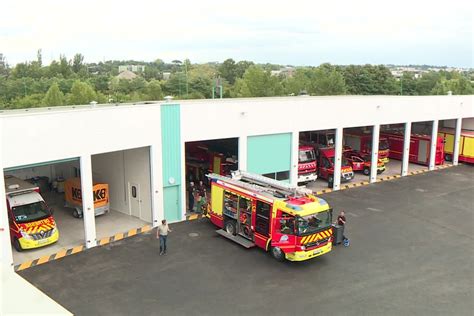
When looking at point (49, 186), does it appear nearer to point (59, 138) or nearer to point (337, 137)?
point (59, 138)


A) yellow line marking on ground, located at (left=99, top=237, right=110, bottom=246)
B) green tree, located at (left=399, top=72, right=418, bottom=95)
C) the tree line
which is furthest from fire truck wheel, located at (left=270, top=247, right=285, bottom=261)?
green tree, located at (left=399, top=72, right=418, bottom=95)

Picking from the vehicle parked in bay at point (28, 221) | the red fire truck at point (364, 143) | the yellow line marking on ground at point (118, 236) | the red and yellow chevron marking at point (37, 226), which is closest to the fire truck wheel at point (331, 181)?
the red fire truck at point (364, 143)

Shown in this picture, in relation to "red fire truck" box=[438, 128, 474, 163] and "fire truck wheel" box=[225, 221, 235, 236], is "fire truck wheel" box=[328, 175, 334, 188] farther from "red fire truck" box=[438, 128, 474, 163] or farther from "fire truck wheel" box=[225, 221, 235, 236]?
"red fire truck" box=[438, 128, 474, 163]

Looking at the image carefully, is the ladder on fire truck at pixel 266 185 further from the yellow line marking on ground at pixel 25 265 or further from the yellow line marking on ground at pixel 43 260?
the yellow line marking on ground at pixel 25 265

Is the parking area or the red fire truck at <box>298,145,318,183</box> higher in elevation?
the red fire truck at <box>298,145,318,183</box>

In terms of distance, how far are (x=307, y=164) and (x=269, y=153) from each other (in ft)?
12.4

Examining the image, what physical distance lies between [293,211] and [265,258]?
2.41 m

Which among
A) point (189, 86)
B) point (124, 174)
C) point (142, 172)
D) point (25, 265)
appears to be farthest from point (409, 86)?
point (25, 265)

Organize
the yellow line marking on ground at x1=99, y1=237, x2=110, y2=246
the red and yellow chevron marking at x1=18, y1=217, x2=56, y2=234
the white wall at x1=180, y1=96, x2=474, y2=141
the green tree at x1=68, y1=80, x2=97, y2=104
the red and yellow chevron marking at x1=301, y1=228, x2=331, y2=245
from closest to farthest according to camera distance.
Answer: the red and yellow chevron marking at x1=301, y1=228, x2=331, y2=245 → the red and yellow chevron marking at x1=18, y1=217, x2=56, y2=234 → the yellow line marking on ground at x1=99, y1=237, x2=110, y2=246 → the white wall at x1=180, y1=96, x2=474, y2=141 → the green tree at x1=68, y1=80, x2=97, y2=104

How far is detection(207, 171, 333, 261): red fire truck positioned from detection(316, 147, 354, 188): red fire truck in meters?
9.75

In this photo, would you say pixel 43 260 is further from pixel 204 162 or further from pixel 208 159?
pixel 204 162

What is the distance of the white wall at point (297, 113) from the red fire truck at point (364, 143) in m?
2.48

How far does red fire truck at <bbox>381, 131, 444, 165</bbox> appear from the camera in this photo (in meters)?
33.7

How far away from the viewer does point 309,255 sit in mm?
15828
